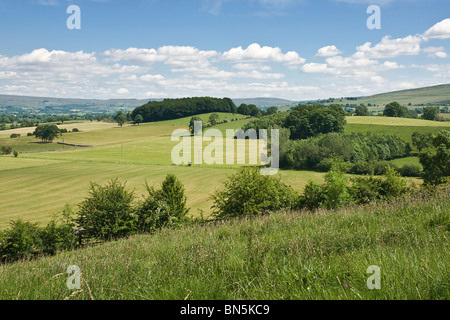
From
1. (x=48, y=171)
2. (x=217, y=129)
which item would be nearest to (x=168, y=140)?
(x=217, y=129)

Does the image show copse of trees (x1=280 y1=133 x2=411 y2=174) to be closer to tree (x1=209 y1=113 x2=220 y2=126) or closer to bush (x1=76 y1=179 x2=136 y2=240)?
bush (x1=76 y1=179 x2=136 y2=240)

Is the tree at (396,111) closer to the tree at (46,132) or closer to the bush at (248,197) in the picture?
the bush at (248,197)

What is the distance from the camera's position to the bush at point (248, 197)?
37.1 meters

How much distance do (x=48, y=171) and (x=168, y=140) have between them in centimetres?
5798

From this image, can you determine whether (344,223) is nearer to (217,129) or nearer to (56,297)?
(56,297)

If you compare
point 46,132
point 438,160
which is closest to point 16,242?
point 438,160

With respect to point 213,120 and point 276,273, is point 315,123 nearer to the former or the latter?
point 213,120

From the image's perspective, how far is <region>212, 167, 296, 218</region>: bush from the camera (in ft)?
122

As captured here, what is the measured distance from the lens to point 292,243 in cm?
512

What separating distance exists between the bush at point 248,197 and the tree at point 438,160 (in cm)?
3386

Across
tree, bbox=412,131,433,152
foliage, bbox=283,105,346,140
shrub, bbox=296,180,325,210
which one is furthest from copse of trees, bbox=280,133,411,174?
shrub, bbox=296,180,325,210

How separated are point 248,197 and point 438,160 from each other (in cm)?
4064

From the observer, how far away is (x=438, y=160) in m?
57.2

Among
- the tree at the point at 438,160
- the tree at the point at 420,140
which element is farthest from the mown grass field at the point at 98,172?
the tree at the point at 438,160
